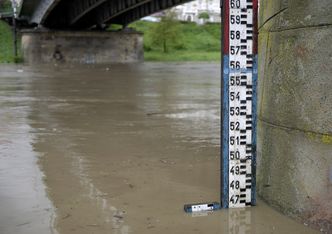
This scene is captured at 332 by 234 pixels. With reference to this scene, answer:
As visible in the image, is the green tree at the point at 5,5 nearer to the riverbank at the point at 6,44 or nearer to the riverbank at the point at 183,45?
the riverbank at the point at 6,44

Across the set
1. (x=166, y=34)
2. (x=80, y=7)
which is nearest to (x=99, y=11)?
(x=80, y=7)

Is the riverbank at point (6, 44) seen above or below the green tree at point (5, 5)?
below

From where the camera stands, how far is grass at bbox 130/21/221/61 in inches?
2180

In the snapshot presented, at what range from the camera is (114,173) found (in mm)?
6215

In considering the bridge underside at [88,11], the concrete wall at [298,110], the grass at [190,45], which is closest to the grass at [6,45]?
the bridge underside at [88,11]

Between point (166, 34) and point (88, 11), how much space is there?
23363mm

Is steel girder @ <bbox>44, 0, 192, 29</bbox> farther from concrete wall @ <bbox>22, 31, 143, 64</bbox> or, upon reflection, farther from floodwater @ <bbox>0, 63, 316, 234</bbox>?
floodwater @ <bbox>0, 63, 316, 234</bbox>

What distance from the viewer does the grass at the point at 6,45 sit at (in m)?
45.3

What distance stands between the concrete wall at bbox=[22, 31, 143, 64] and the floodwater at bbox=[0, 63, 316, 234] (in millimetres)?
34719


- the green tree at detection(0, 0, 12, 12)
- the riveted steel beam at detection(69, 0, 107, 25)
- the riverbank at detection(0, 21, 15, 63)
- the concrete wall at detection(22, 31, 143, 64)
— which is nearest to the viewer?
the riveted steel beam at detection(69, 0, 107, 25)

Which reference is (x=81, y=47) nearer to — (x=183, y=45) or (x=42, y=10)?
(x=42, y=10)

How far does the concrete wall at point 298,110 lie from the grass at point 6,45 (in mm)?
41672

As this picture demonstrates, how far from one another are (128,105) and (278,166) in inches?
344

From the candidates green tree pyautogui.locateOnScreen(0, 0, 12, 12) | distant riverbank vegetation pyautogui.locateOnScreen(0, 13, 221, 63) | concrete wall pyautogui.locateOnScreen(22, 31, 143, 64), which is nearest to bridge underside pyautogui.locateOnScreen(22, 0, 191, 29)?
concrete wall pyautogui.locateOnScreen(22, 31, 143, 64)
